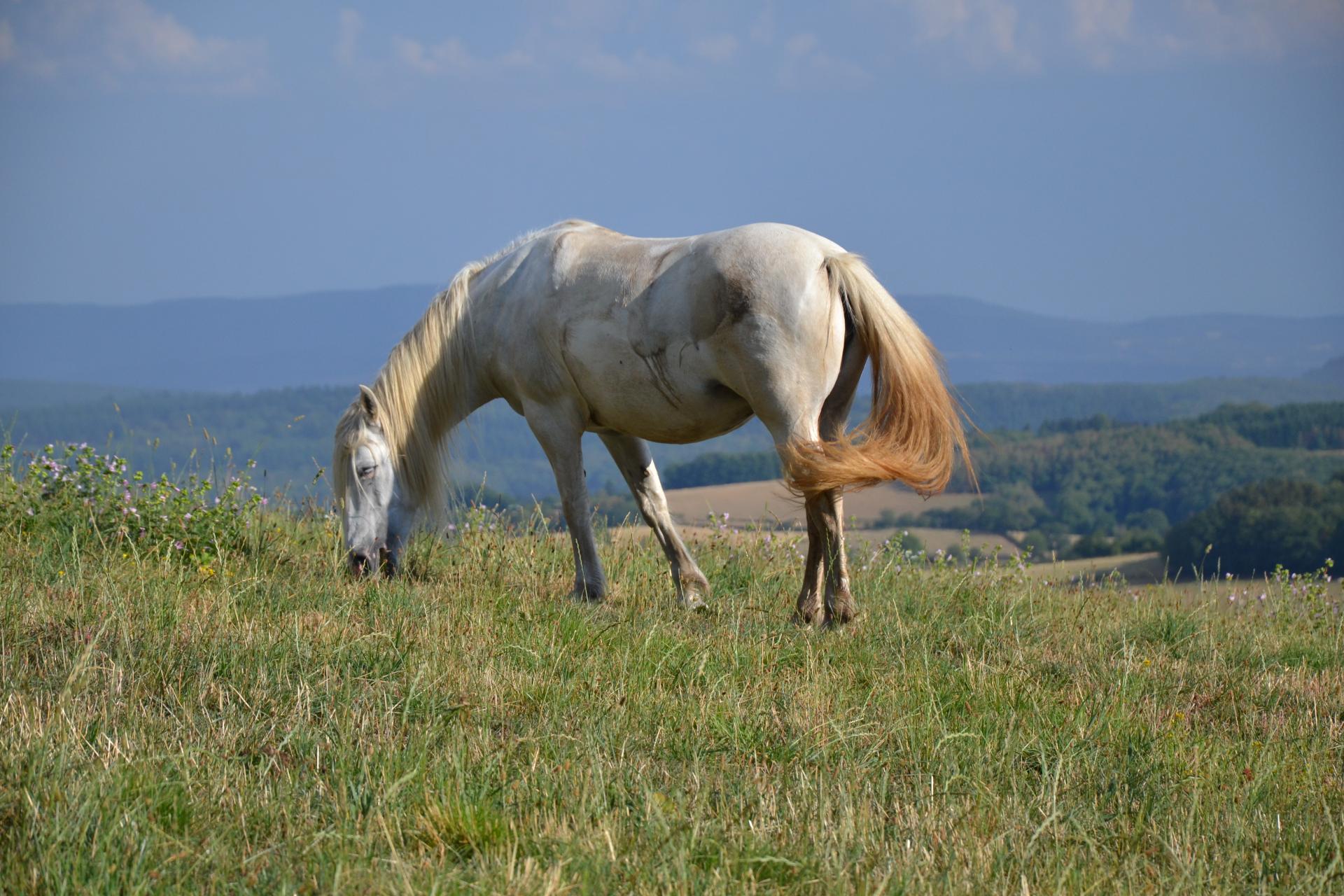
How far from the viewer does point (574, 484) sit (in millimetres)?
6211

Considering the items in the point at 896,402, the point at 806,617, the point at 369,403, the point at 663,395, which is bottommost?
the point at 806,617

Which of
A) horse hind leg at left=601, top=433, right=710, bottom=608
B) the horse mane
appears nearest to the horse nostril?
the horse mane

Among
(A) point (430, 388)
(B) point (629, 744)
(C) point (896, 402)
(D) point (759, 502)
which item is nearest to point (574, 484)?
(A) point (430, 388)

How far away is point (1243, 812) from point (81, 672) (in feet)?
11.4

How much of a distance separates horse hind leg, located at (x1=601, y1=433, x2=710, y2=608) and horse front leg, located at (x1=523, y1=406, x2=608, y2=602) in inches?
10.6

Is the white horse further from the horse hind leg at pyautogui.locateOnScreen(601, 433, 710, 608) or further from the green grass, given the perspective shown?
the green grass

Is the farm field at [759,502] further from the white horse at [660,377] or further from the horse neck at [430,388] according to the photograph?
the horse neck at [430,388]

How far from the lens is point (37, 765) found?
2.93 m

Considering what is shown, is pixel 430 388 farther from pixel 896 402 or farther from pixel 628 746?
pixel 628 746

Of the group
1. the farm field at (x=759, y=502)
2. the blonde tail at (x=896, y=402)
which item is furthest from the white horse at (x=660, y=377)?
the farm field at (x=759, y=502)

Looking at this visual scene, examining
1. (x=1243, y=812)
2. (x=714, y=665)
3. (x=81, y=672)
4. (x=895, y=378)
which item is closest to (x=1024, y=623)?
(x=895, y=378)

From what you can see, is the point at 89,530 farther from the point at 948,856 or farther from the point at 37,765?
the point at 948,856

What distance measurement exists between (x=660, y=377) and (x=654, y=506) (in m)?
1.19

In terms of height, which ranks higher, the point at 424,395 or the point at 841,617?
the point at 424,395
